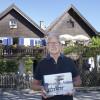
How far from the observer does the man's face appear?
5703 mm

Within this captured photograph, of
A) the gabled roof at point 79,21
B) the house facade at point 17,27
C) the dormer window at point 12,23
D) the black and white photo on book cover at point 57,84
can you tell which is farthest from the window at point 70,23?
the black and white photo on book cover at point 57,84

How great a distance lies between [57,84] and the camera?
5719 millimetres

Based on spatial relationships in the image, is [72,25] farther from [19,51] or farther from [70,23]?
[19,51]

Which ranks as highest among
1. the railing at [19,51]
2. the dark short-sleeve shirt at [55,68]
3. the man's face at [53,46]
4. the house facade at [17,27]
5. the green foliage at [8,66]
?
the house facade at [17,27]

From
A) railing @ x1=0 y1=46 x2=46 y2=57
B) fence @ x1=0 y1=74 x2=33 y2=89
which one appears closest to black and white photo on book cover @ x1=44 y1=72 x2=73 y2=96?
fence @ x1=0 y1=74 x2=33 y2=89

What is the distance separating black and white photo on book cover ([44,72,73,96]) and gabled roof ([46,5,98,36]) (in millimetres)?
36495

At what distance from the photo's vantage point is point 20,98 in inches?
748

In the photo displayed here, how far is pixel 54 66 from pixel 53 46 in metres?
0.31

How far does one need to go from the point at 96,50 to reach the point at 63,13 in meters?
17.0

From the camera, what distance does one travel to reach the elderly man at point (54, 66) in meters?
5.73

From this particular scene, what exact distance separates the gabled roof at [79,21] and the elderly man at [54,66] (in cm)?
3636

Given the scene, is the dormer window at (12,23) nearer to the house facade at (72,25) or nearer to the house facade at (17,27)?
the house facade at (17,27)

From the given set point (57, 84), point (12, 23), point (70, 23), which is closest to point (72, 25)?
point (70, 23)

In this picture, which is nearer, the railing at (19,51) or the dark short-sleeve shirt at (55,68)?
the dark short-sleeve shirt at (55,68)
